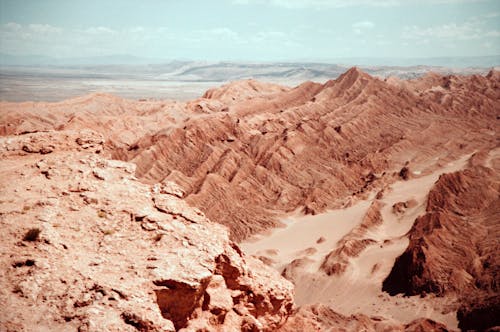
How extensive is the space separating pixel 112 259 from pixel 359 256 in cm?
2943

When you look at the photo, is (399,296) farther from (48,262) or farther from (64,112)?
(64,112)

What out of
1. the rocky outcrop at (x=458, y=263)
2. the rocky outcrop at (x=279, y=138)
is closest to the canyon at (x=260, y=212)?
the rocky outcrop at (x=458, y=263)

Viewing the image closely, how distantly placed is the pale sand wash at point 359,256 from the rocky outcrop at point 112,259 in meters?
19.2

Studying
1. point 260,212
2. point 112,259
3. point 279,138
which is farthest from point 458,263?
point 279,138

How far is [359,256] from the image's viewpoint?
3503 cm

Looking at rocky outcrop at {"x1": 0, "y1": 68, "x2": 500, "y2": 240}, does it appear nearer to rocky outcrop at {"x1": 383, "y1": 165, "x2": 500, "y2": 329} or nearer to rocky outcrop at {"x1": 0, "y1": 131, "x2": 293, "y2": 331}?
rocky outcrop at {"x1": 383, "y1": 165, "x2": 500, "y2": 329}

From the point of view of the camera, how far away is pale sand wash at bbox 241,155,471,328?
92.4ft

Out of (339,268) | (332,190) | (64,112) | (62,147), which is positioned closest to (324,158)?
(332,190)

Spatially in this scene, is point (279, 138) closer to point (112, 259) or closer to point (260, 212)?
point (260, 212)

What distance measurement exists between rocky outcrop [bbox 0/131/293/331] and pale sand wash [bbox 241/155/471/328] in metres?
19.2

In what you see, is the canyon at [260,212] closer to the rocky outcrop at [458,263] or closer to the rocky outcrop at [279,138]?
the rocky outcrop at [458,263]

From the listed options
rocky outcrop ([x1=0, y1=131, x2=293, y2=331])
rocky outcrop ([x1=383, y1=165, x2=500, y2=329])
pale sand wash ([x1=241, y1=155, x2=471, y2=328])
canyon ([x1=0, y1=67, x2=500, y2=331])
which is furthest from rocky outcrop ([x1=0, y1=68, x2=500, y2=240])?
rocky outcrop ([x1=0, y1=131, x2=293, y2=331])

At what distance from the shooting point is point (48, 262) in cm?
779

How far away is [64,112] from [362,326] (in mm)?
58872
